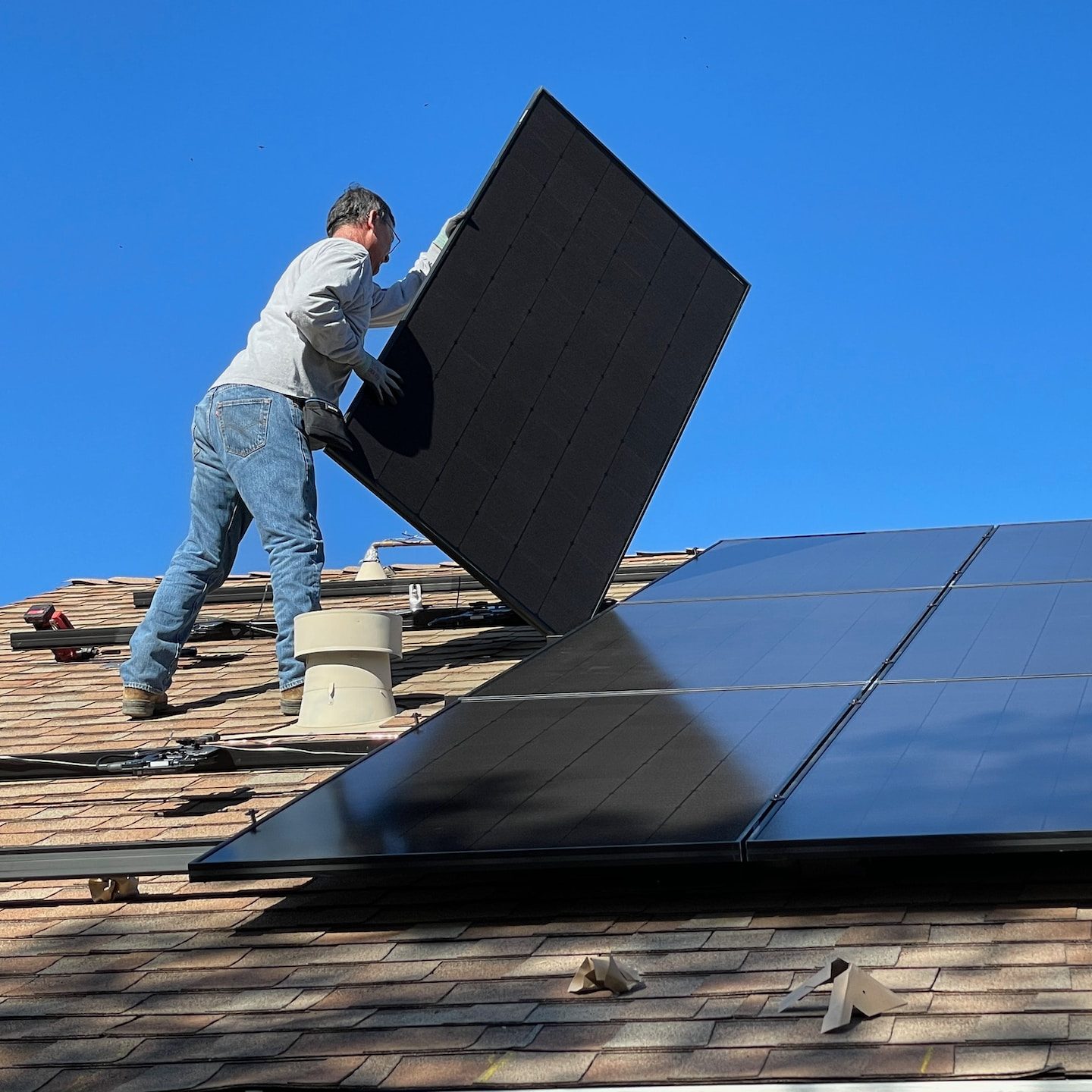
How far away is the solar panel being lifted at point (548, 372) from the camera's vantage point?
6.70 metres

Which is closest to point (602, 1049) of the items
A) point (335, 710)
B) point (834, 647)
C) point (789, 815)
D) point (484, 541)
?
point (789, 815)

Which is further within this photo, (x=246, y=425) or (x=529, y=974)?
(x=246, y=425)

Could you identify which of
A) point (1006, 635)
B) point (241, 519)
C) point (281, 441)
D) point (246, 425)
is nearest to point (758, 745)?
point (1006, 635)

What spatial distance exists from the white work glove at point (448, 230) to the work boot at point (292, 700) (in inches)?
85.0

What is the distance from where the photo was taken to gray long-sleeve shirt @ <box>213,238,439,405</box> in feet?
21.6

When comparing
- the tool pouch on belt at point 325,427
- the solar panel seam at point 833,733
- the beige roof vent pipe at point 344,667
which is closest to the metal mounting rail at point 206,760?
the beige roof vent pipe at point 344,667

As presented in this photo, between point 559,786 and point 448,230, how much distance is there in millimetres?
3842

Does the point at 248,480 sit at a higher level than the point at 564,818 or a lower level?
higher

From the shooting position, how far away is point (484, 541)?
22.1 ft

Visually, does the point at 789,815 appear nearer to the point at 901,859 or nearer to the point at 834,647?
the point at 901,859

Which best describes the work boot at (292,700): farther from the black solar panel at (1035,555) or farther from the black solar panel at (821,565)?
the black solar panel at (1035,555)

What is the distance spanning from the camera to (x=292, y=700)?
21.1ft

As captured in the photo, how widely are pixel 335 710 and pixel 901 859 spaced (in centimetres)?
272

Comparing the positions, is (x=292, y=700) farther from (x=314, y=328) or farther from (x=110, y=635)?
(x=110, y=635)
